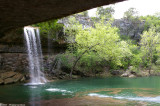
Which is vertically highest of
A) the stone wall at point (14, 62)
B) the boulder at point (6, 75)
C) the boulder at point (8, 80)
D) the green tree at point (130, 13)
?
the green tree at point (130, 13)

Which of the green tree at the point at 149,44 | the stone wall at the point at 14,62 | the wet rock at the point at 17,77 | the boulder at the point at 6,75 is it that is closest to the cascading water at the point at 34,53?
the stone wall at the point at 14,62

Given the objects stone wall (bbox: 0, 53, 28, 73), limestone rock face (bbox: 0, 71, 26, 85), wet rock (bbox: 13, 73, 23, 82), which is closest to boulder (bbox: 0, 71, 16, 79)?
limestone rock face (bbox: 0, 71, 26, 85)

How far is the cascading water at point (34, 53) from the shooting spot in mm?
17719

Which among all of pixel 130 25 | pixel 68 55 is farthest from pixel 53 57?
pixel 130 25

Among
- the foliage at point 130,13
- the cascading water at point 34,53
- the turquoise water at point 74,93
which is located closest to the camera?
the turquoise water at point 74,93

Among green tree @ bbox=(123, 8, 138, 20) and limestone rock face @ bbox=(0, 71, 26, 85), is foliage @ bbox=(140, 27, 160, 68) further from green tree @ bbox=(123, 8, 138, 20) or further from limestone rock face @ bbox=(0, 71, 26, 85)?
limestone rock face @ bbox=(0, 71, 26, 85)

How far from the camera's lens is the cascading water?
1772 centimetres

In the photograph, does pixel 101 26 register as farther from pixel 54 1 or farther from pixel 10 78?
pixel 54 1

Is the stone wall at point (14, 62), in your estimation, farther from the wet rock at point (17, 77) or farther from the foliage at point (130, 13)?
the foliage at point (130, 13)

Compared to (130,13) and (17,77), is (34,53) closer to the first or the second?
(17,77)

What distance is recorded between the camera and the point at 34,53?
18.9 metres

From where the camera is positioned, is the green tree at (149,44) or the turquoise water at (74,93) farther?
the green tree at (149,44)

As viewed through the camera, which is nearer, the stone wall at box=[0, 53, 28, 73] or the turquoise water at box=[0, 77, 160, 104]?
the turquoise water at box=[0, 77, 160, 104]

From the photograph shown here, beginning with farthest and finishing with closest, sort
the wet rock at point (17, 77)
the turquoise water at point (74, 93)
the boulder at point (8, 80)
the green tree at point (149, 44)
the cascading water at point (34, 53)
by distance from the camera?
the green tree at point (149, 44), the cascading water at point (34, 53), the wet rock at point (17, 77), the boulder at point (8, 80), the turquoise water at point (74, 93)
